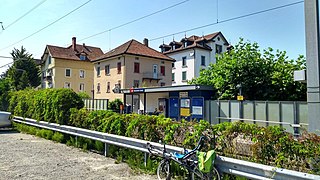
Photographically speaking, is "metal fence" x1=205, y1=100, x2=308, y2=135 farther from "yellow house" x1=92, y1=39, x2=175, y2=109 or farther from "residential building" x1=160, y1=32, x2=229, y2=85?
"residential building" x1=160, y1=32, x2=229, y2=85

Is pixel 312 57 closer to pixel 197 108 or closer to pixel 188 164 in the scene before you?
pixel 188 164

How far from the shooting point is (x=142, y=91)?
96.6 feet

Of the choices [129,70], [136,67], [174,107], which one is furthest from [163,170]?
[136,67]

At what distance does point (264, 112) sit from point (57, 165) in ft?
46.3

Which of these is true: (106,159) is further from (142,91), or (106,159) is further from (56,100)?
(142,91)

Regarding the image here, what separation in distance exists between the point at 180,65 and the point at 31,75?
97.6 feet

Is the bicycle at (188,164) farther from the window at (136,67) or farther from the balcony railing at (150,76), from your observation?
the balcony railing at (150,76)

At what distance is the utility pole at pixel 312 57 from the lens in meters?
7.26

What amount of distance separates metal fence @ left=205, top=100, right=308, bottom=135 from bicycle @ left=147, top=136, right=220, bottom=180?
10.7 meters

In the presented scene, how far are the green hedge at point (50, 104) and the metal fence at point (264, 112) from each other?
11034 millimetres

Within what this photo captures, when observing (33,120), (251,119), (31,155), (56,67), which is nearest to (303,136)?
(31,155)

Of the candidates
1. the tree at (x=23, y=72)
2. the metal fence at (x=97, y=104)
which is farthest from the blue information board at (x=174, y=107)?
the tree at (x=23, y=72)

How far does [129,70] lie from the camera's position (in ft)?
131

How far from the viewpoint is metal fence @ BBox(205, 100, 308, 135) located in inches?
614
